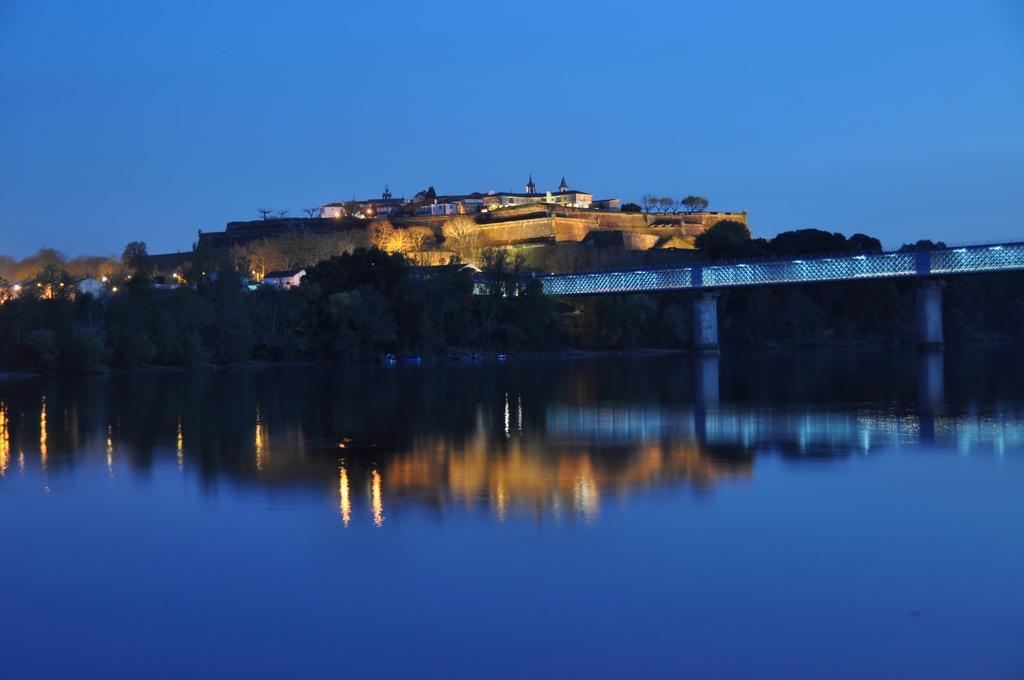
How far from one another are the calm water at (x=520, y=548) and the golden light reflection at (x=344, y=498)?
0.37 feet

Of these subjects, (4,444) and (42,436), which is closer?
(4,444)

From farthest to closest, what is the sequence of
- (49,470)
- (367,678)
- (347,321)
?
(347,321) → (49,470) → (367,678)

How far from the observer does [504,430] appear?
32375 millimetres

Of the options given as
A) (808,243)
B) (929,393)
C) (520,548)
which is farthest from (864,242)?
(520,548)

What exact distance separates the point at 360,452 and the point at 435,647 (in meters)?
15.3

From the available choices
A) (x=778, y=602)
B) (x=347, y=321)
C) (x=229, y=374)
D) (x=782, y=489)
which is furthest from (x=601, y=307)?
(x=778, y=602)

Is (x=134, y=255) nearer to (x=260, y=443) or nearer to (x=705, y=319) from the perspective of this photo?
(x=705, y=319)

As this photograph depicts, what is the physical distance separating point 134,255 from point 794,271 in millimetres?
105751

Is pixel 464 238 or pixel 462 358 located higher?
pixel 464 238

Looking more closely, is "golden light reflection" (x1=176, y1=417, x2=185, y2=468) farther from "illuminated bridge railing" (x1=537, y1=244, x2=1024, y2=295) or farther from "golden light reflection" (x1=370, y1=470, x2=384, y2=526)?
"illuminated bridge railing" (x1=537, y1=244, x2=1024, y2=295)

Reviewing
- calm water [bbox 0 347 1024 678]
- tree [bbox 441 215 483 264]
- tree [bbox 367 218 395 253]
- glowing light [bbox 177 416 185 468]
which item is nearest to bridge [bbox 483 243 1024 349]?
tree [bbox 441 215 483 264]

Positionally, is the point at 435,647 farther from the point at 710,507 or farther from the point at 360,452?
Result: the point at 360,452

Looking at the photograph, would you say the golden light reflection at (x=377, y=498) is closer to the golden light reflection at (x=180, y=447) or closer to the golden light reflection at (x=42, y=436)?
the golden light reflection at (x=180, y=447)

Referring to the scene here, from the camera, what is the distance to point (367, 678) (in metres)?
11.5
